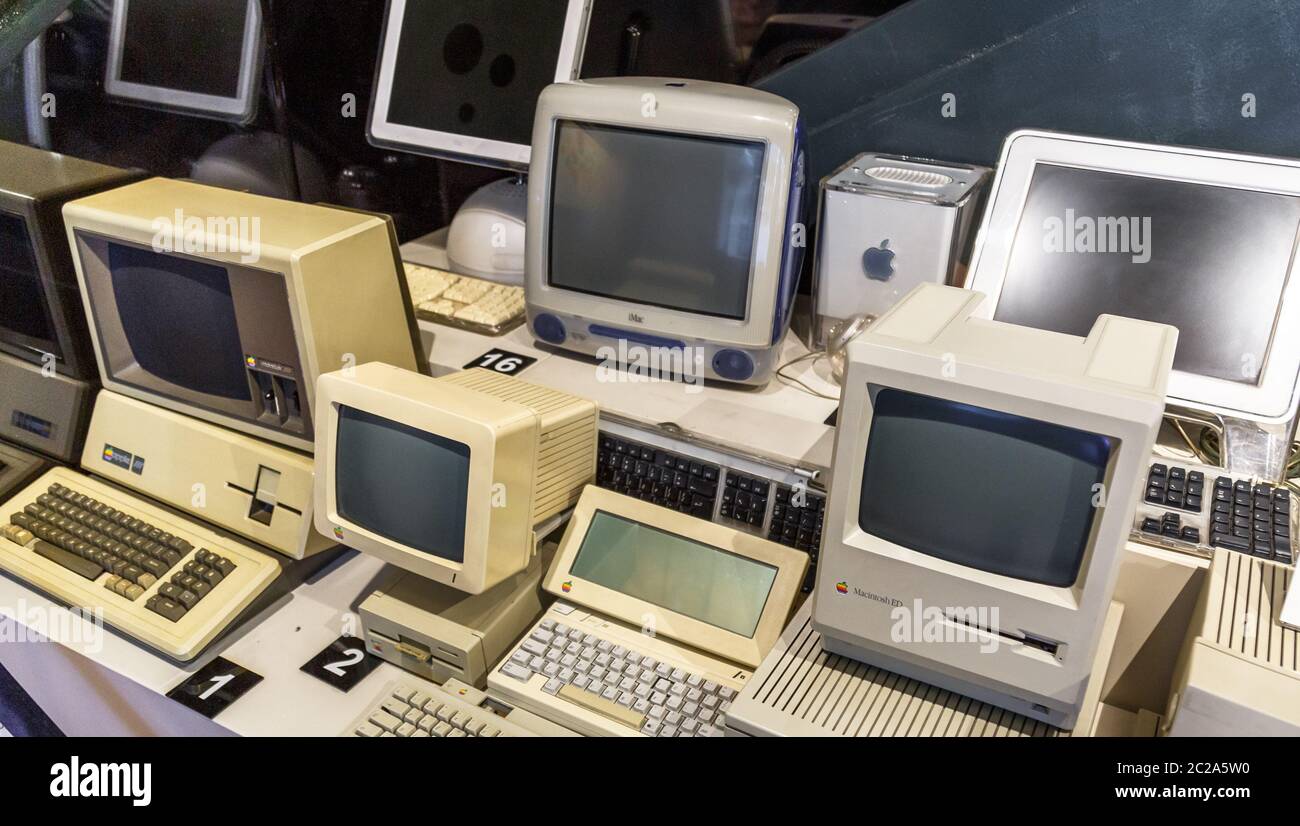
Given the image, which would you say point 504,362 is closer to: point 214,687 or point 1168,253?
point 214,687

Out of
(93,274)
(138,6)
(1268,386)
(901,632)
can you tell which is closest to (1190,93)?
(1268,386)

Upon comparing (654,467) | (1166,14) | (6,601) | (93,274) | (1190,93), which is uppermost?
(1166,14)

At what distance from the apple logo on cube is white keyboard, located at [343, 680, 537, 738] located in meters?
0.96

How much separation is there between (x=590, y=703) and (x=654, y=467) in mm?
399

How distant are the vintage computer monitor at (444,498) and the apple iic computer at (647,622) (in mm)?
62

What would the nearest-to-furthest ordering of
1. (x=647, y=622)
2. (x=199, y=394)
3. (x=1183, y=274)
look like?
(x=647, y=622) < (x=1183, y=274) < (x=199, y=394)

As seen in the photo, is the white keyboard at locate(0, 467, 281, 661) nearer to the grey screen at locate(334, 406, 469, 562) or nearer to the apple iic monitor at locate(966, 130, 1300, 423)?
the grey screen at locate(334, 406, 469, 562)

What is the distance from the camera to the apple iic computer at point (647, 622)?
1.23 meters

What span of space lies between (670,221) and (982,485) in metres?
0.78

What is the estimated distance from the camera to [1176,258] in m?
1.43

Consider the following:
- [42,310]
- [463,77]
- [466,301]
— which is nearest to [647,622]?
[466,301]

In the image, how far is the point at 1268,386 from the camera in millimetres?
1372
